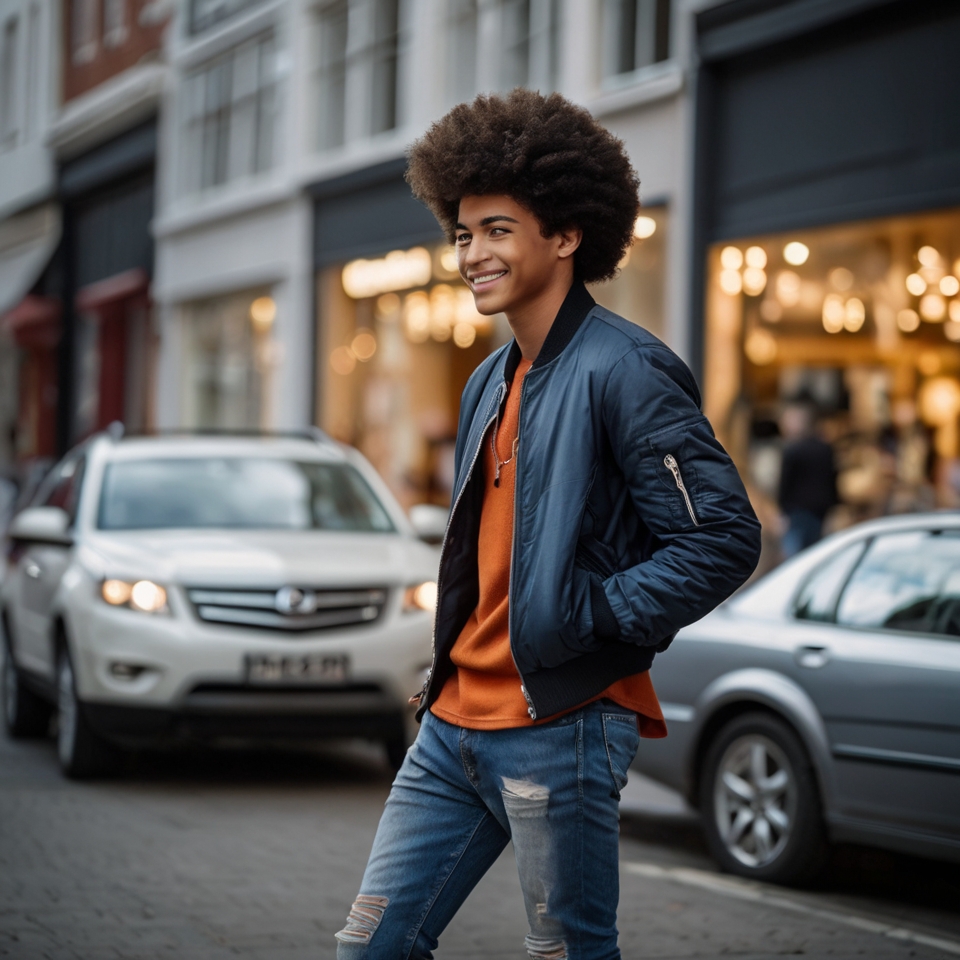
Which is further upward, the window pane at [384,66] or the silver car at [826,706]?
the window pane at [384,66]

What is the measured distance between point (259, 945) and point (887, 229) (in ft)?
30.9

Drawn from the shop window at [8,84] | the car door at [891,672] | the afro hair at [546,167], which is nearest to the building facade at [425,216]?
the shop window at [8,84]

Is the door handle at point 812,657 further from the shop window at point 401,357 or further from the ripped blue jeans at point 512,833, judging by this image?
the shop window at point 401,357

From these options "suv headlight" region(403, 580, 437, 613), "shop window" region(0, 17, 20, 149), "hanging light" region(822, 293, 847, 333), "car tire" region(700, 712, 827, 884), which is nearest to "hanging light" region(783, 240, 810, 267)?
"hanging light" region(822, 293, 847, 333)

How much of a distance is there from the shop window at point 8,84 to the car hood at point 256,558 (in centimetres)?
2803

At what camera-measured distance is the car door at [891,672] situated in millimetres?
5785

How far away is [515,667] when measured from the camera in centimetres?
298

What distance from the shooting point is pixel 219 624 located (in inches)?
320

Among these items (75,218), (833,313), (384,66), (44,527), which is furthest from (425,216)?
(75,218)

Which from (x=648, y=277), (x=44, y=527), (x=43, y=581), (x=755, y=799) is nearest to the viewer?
(x=755, y=799)

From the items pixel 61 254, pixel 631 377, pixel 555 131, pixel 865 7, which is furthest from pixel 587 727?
pixel 61 254

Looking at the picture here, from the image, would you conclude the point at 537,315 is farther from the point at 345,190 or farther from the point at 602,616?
the point at 345,190

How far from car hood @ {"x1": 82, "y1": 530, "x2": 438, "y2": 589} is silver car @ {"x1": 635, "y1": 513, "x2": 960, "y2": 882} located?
5.88ft

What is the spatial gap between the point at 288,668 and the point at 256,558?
2.07 ft
